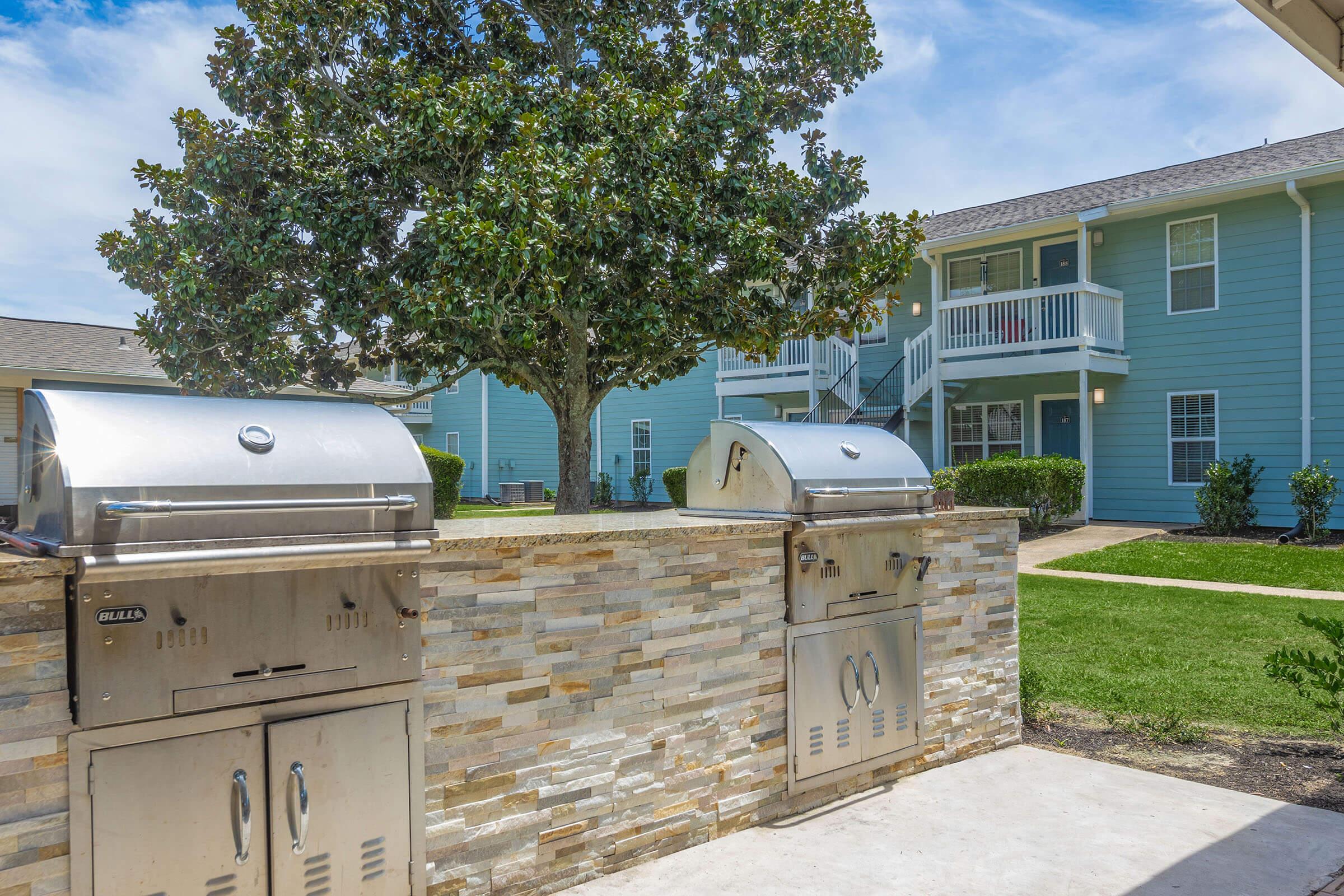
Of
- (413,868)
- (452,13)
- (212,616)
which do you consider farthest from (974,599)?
(452,13)

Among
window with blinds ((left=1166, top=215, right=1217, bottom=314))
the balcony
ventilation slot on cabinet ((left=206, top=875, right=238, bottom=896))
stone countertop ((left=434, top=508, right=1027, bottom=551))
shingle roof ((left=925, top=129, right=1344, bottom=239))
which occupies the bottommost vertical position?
ventilation slot on cabinet ((left=206, top=875, right=238, bottom=896))

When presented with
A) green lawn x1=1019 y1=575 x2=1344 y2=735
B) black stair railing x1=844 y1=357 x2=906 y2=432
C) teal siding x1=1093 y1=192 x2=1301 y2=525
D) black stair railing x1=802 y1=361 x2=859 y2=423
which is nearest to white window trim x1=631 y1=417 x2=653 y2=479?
black stair railing x1=802 y1=361 x2=859 y2=423

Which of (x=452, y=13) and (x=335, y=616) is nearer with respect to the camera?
(x=335, y=616)

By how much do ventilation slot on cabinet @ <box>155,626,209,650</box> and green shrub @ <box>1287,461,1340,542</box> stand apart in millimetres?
14491

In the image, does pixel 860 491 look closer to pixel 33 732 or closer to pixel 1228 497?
pixel 33 732

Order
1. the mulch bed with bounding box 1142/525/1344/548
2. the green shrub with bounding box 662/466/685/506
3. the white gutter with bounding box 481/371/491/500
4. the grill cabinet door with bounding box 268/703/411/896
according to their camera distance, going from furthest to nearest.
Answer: the white gutter with bounding box 481/371/491/500, the green shrub with bounding box 662/466/685/506, the mulch bed with bounding box 1142/525/1344/548, the grill cabinet door with bounding box 268/703/411/896

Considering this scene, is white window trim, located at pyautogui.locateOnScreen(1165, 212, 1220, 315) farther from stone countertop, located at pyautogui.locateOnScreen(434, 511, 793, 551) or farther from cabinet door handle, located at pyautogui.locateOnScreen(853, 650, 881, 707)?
stone countertop, located at pyautogui.locateOnScreen(434, 511, 793, 551)

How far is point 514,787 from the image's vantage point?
9.97ft

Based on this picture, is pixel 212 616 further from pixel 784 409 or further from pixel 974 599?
pixel 784 409

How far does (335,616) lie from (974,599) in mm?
3333

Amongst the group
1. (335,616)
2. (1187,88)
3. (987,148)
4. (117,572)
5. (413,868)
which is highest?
(1187,88)

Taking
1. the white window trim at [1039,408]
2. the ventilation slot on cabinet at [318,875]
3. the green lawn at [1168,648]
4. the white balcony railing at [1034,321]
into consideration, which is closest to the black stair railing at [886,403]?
the white balcony railing at [1034,321]

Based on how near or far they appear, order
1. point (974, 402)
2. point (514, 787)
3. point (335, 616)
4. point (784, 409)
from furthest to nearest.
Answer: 1. point (784, 409)
2. point (974, 402)
3. point (514, 787)
4. point (335, 616)

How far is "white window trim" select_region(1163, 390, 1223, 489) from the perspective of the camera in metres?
14.6
